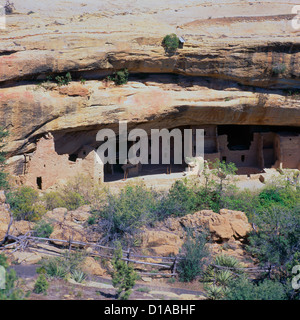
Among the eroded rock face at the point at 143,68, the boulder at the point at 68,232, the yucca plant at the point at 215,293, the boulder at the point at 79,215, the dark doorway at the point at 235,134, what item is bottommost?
the yucca plant at the point at 215,293

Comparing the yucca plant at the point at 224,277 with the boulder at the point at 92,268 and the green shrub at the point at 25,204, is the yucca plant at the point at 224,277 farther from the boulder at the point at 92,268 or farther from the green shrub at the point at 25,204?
the green shrub at the point at 25,204

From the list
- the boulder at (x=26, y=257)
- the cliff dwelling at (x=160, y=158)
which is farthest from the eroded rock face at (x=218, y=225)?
the cliff dwelling at (x=160, y=158)

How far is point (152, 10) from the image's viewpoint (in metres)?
22.4

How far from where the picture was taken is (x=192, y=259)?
39.3ft

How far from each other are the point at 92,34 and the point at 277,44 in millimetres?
7150

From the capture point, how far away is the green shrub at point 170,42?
18.5m

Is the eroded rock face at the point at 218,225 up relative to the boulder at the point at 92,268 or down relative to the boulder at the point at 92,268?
up

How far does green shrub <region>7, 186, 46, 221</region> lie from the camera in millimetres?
14609

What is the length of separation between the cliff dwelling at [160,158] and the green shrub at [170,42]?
4470 mm

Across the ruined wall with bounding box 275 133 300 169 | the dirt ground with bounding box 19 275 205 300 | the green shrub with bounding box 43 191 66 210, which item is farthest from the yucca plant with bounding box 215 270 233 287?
the ruined wall with bounding box 275 133 300 169

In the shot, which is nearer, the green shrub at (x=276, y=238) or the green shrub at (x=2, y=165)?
the green shrub at (x=276, y=238)

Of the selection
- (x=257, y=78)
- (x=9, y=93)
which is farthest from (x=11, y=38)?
(x=257, y=78)
